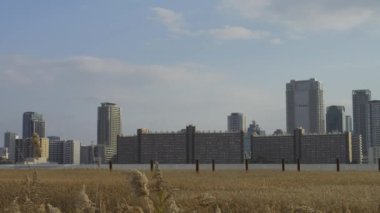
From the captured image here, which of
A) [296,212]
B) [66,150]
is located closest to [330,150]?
[66,150]

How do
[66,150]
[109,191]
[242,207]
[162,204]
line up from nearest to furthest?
[162,204], [242,207], [109,191], [66,150]

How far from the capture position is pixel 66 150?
159375 millimetres

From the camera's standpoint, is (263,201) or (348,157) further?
(348,157)

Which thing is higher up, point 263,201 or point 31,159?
point 31,159

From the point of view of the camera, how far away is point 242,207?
14.3m

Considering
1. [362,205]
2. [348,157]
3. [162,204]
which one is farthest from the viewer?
[348,157]

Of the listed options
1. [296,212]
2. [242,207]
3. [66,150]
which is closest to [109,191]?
[242,207]

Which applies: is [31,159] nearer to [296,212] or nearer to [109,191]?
[296,212]

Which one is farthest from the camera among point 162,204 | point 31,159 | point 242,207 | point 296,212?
point 242,207

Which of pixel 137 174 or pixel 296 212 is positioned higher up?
pixel 137 174

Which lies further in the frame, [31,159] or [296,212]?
[31,159]

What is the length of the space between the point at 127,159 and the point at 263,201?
185 m

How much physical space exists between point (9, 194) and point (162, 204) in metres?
17.6

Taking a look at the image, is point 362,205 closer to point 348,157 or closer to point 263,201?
point 263,201
